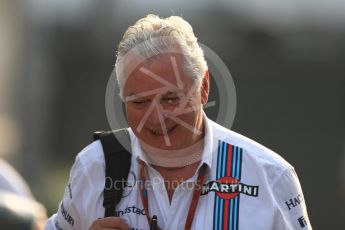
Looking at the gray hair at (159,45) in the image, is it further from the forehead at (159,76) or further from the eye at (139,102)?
the eye at (139,102)

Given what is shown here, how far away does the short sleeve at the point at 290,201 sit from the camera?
5027 millimetres

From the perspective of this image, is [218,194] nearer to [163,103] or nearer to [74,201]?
[163,103]

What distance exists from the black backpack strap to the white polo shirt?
32mm

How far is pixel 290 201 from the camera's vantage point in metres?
5.06

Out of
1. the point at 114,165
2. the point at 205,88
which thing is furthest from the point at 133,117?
the point at 205,88

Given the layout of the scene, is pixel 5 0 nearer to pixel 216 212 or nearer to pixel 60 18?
pixel 60 18

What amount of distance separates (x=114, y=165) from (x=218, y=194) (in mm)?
528

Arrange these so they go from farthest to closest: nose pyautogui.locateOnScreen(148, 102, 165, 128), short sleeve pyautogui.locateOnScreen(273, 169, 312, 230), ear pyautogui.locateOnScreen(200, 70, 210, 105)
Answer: ear pyautogui.locateOnScreen(200, 70, 210, 105), short sleeve pyautogui.locateOnScreen(273, 169, 312, 230), nose pyautogui.locateOnScreen(148, 102, 165, 128)

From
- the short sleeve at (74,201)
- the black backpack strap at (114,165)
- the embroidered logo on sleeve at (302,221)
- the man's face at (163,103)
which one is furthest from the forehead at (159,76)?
the embroidered logo on sleeve at (302,221)

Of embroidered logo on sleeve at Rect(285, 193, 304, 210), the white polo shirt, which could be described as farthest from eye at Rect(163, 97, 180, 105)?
embroidered logo on sleeve at Rect(285, 193, 304, 210)

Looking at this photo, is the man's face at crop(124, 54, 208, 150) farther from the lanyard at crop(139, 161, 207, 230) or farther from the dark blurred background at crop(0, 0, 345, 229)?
the dark blurred background at crop(0, 0, 345, 229)

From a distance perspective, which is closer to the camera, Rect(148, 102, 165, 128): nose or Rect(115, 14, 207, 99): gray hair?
Rect(148, 102, 165, 128): nose

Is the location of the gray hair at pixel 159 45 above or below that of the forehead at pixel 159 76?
above

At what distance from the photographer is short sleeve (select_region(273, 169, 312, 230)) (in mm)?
5027
